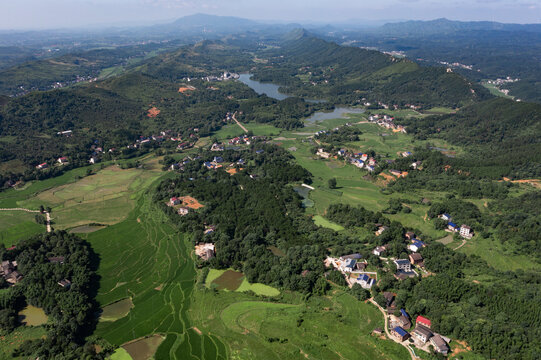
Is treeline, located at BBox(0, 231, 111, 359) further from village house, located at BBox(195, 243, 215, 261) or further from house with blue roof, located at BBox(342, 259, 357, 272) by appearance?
house with blue roof, located at BBox(342, 259, 357, 272)

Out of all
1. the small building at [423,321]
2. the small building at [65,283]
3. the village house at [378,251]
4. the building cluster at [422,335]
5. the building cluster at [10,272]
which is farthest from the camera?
the village house at [378,251]

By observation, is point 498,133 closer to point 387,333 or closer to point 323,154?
point 323,154

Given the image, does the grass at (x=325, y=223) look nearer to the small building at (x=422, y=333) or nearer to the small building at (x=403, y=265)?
→ the small building at (x=403, y=265)

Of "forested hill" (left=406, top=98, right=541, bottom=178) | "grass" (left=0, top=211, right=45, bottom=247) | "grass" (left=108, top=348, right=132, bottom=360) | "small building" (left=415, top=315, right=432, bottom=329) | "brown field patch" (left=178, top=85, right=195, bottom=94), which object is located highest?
"brown field patch" (left=178, top=85, right=195, bottom=94)

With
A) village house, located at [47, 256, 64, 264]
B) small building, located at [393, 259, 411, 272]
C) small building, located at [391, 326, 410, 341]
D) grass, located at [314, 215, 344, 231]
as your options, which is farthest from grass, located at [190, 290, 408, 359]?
village house, located at [47, 256, 64, 264]

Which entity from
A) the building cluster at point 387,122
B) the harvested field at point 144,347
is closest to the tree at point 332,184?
the harvested field at point 144,347

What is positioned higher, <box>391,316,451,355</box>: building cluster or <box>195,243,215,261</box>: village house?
<box>391,316,451,355</box>: building cluster
